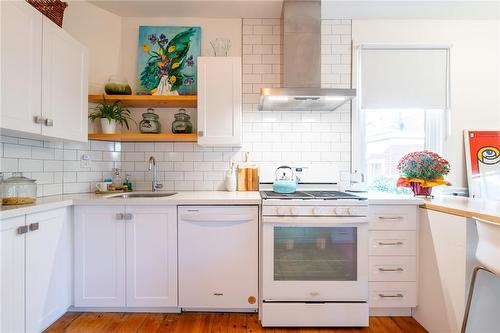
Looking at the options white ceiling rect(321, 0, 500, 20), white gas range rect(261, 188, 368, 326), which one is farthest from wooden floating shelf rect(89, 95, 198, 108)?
white ceiling rect(321, 0, 500, 20)

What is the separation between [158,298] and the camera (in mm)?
1979

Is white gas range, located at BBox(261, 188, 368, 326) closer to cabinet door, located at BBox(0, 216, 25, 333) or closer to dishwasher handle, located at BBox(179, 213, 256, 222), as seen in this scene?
dishwasher handle, located at BBox(179, 213, 256, 222)

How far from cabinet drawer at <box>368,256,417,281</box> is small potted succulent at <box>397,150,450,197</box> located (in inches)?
23.7

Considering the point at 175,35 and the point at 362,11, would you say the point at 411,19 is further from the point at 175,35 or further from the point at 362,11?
the point at 175,35

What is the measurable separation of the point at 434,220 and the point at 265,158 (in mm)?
1500

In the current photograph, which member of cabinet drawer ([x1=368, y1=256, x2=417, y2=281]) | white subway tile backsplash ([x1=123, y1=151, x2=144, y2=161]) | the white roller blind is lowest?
cabinet drawer ([x1=368, y1=256, x2=417, y2=281])

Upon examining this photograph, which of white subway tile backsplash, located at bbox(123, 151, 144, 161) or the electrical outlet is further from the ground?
white subway tile backsplash, located at bbox(123, 151, 144, 161)

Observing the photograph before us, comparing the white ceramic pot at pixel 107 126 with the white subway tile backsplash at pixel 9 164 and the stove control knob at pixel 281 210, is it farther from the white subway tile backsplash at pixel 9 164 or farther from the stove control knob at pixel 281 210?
the stove control knob at pixel 281 210

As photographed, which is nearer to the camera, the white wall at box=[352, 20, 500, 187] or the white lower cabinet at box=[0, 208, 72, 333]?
the white lower cabinet at box=[0, 208, 72, 333]

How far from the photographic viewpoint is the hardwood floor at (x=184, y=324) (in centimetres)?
184

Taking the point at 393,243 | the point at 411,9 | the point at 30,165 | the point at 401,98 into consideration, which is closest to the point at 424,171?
the point at 393,243

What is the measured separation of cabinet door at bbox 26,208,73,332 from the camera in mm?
1593

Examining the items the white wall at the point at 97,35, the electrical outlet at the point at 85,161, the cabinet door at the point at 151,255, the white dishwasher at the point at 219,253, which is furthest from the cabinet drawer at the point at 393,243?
the white wall at the point at 97,35

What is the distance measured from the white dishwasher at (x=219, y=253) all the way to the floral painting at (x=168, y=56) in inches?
52.9
